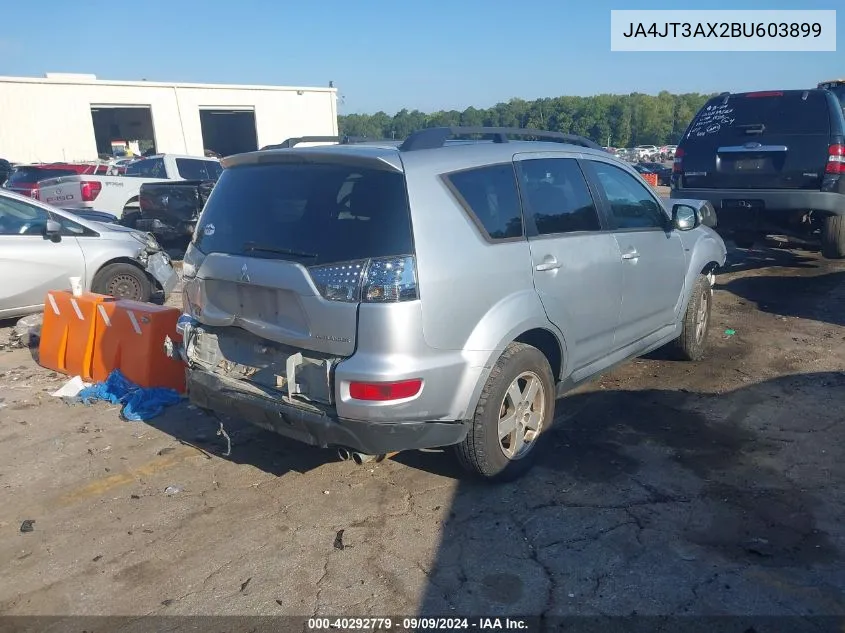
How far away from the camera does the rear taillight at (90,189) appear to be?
13.7 metres

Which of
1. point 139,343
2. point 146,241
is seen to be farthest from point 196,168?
point 139,343

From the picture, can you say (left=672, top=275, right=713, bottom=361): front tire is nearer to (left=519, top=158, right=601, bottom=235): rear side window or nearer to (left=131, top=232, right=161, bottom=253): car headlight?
(left=519, top=158, right=601, bottom=235): rear side window

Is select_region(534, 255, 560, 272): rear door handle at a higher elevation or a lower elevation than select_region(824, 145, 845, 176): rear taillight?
lower

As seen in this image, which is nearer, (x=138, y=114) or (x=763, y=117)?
(x=763, y=117)

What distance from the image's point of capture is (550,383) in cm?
421

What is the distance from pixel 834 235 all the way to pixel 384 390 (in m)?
7.78

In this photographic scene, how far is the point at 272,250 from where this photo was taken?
3662 millimetres

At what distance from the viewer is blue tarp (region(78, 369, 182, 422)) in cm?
528

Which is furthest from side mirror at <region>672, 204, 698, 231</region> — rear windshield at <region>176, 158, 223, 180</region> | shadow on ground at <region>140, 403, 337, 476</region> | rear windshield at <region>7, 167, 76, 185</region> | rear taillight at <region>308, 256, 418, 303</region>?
rear windshield at <region>7, 167, 76, 185</region>

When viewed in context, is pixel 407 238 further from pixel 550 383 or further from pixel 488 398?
pixel 550 383

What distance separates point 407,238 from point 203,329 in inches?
58.9

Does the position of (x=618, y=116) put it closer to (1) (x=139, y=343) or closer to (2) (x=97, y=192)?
(2) (x=97, y=192)

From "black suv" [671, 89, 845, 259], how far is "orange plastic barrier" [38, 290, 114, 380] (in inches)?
295

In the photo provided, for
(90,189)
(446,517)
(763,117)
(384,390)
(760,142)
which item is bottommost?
(446,517)
